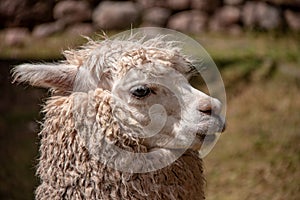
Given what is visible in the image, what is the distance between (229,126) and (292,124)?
52 centimetres

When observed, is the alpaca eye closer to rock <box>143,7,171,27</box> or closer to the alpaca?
the alpaca

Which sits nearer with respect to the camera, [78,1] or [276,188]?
[276,188]

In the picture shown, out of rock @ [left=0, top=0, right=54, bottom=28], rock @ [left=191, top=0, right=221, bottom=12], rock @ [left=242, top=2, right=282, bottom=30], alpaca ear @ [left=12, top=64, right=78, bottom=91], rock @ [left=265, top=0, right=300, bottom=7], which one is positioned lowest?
rock @ [left=242, top=2, right=282, bottom=30]

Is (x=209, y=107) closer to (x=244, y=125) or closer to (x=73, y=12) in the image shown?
(x=244, y=125)

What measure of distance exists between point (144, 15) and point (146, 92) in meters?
5.45

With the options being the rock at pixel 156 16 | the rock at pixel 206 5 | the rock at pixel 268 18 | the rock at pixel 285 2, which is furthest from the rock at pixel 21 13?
the rock at pixel 285 2

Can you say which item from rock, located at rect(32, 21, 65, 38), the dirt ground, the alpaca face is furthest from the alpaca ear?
rock, located at rect(32, 21, 65, 38)

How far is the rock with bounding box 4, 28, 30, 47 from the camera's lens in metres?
8.31

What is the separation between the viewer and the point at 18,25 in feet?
28.0

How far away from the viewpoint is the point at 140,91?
120 inches

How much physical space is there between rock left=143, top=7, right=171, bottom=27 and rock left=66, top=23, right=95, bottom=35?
0.58m

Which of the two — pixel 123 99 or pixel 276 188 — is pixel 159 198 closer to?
pixel 123 99

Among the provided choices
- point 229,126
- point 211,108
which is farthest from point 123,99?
point 229,126

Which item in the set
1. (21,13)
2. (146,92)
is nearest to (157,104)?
(146,92)
